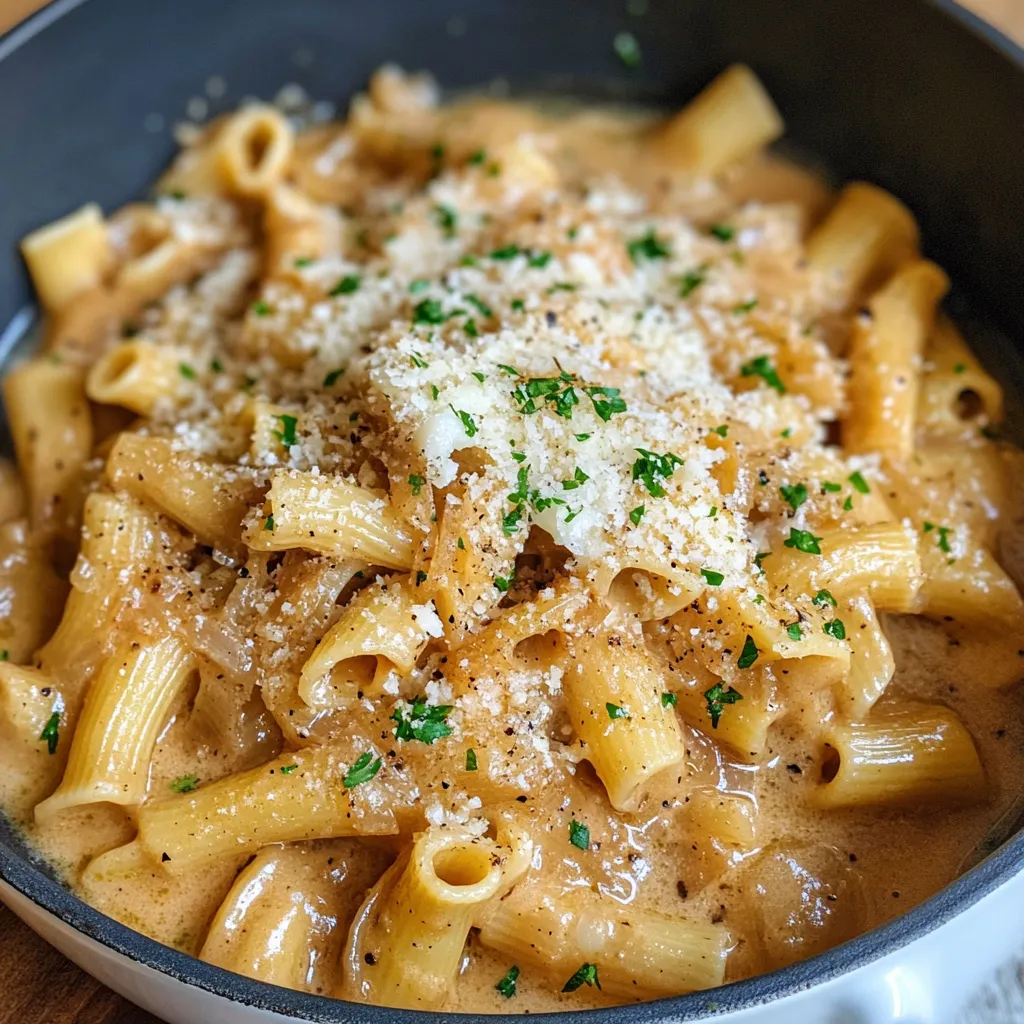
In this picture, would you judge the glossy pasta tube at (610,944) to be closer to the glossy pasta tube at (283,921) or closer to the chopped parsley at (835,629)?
the glossy pasta tube at (283,921)

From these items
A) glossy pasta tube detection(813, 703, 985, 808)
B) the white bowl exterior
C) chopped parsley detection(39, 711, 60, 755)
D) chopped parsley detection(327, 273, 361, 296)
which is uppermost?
chopped parsley detection(327, 273, 361, 296)

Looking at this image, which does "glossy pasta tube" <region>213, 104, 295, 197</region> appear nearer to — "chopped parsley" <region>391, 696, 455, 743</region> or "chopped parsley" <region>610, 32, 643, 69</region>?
"chopped parsley" <region>610, 32, 643, 69</region>

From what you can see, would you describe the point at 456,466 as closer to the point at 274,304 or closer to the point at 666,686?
the point at 666,686

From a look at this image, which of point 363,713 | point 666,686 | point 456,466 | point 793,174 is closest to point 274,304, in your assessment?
point 456,466

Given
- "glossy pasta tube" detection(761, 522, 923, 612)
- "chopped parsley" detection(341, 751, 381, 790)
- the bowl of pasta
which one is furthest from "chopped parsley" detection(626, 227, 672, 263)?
"chopped parsley" detection(341, 751, 381, 790)

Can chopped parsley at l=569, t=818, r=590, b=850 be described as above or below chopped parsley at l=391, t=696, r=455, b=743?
below

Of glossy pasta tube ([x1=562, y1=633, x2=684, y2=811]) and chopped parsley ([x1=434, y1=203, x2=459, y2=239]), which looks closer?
glossy pasta tube ([x1=562, y1=633, x2=684, y2=811])

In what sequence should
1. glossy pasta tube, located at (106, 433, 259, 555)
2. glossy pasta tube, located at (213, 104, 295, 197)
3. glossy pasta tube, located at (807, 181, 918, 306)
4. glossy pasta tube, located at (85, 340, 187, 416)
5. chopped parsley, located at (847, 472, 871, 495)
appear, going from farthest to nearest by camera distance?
glossy pasta tube, located at (213, 104, 295, 197) < glossy pasta tube, located at (807, 181, 918, 306) < glossy pasta tube, located at (85, 340, 187, 416) < chopped parsley, located at (847, 472, 871, 495) < glossy pasta tube, located at (106, 433, 259, 555)
